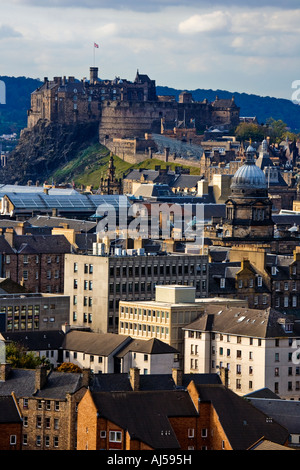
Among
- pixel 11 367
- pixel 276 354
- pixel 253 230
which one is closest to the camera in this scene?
pixel 11 367

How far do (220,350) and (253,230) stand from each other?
54.8 metres

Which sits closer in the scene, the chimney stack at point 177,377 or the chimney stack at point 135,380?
the chimney stack at point 135,380

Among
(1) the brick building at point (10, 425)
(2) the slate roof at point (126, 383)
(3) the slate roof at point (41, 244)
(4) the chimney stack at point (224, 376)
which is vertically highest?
(3) the slate roof at point (41, 244)

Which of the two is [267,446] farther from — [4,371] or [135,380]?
[4,371]

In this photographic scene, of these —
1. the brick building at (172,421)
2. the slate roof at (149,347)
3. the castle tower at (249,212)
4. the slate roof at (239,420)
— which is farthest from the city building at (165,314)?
the castle tower at (249,212)

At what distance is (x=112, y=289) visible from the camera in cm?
14700

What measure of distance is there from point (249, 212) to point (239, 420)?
Result: 82232mm

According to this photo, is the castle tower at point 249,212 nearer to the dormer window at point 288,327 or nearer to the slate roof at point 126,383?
the dormer window at point 288,327

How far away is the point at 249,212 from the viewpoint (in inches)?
7347

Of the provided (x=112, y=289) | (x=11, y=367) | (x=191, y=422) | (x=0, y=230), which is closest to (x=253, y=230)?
(x=0, y=230)

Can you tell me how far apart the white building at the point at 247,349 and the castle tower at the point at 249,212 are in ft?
Answer: 166

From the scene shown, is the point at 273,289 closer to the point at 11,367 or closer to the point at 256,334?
the point at 256,334

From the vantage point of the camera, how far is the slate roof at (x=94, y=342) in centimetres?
12975

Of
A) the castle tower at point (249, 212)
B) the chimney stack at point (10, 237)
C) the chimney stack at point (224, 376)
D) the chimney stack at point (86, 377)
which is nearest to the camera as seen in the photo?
the chimney stack at point (86, 377)
